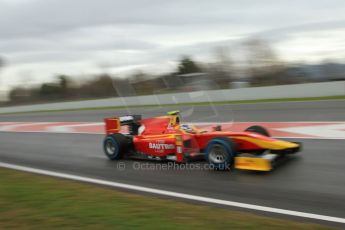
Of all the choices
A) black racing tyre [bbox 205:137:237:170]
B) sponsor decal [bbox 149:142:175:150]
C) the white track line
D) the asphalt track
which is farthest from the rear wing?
black racing tyre [bbox 205:137:237:170]

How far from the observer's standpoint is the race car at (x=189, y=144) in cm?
711

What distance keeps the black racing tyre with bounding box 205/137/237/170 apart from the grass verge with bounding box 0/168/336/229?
5.36ft

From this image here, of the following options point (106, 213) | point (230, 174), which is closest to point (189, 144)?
point (230, 174)

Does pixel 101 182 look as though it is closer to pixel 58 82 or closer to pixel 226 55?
pixel 226 55

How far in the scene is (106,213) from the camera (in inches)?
201

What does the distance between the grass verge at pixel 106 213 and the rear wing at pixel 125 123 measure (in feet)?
8.11

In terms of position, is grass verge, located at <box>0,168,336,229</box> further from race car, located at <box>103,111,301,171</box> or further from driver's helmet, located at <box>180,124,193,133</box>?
driver's helmet, located at <box>180,124,193,133</box>

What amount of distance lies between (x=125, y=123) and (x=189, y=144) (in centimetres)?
182

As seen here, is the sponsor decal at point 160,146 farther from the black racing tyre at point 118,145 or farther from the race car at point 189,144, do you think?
the black racing tyre at point 118,145

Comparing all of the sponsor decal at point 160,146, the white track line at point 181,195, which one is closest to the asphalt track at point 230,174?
the white track line at point 181,195

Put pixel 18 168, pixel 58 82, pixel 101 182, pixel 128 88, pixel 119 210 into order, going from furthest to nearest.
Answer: pixel 58 82 < pixel 18 168 < pixel 128 88 < pixel 101 182 < pixel 119 210

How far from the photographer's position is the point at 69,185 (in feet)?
22.7

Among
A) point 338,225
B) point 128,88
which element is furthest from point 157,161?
point 338,225

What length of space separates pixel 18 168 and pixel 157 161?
286cm
